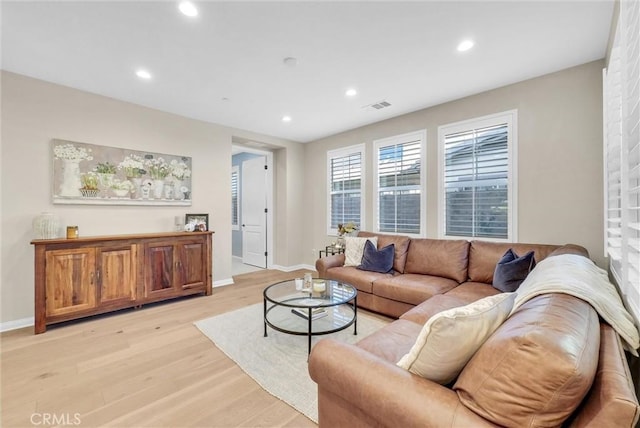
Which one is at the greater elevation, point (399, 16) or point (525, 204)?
point (399, 16)

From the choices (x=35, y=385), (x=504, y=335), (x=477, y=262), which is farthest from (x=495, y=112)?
(x=35, y=385)

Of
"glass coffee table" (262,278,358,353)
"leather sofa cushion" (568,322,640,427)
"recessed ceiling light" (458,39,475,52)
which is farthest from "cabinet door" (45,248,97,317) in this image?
"recessed ceiling light" (458,39,475,52)

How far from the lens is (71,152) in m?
3.31

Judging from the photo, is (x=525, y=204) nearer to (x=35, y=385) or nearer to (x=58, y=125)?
(x=35, y=385)

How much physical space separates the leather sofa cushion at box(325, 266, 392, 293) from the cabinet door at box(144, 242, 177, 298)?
209 cm

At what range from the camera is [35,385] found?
2.01 metres

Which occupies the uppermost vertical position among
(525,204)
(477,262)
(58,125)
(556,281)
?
(58,125)

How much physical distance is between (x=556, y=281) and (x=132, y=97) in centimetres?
455

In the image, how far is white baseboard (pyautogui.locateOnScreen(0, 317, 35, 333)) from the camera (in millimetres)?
2926

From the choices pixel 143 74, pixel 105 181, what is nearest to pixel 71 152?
pixel 105 181

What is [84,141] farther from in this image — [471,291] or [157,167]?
[471,291]

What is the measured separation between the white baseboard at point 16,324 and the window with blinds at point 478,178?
16.6 feet

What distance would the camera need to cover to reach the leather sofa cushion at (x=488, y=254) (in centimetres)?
294

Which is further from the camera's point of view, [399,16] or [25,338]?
[25,338]
